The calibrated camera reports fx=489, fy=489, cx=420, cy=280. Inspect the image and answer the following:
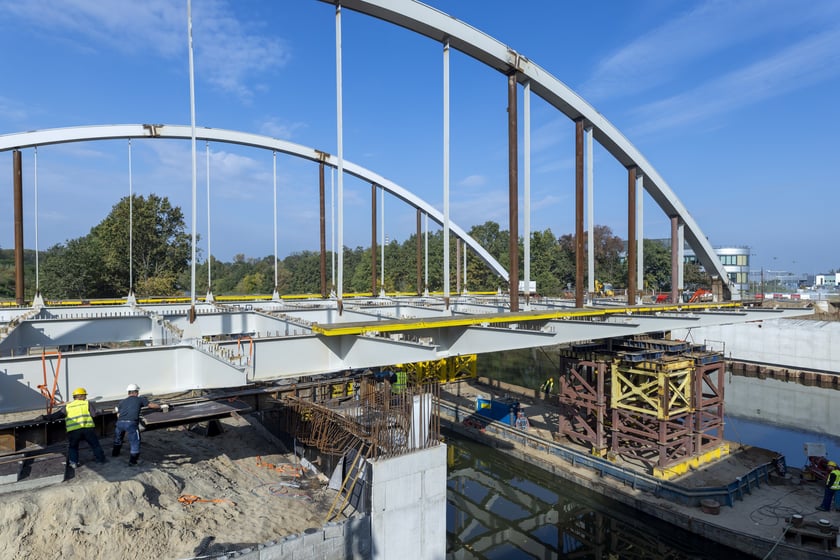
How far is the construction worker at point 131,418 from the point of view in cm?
913

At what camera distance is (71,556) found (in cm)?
771

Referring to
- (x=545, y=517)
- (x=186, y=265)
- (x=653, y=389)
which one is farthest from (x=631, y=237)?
(x=186, y=265)

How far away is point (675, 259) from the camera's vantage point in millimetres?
26500

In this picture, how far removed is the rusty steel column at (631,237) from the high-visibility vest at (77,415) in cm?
2024

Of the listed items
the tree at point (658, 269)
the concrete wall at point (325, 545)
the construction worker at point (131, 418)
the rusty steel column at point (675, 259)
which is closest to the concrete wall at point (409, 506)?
the concrete wall at point (325, 545)

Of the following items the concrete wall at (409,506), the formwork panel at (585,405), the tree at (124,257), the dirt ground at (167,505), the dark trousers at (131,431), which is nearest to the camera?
the dirt ground at (167,505)

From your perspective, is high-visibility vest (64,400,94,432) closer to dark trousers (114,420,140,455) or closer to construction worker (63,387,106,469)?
construction worker (63,387,106,469)

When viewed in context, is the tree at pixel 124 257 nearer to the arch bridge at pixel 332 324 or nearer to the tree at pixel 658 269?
the arch bridge at pixel 332 324

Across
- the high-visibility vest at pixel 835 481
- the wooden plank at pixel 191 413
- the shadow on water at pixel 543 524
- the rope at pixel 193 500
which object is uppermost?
the wooden plank at pixel 191 413

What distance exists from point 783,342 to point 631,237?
80.6ft

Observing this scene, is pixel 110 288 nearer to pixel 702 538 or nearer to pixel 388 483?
pixel 388 483

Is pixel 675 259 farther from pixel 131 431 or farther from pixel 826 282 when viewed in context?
pixel 826 282

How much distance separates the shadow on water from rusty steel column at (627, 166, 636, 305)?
8.99 metres

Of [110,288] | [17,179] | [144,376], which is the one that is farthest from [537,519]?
[110,288]
